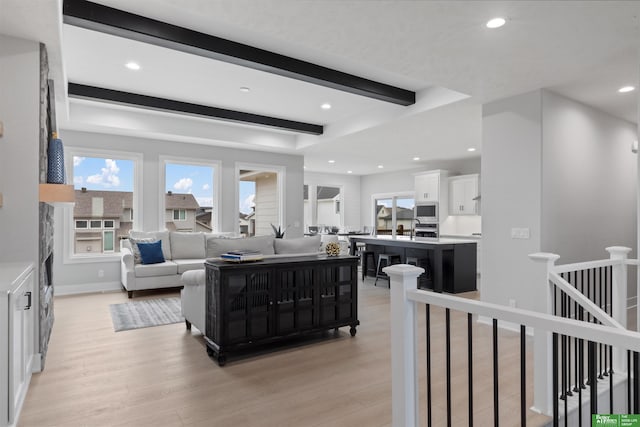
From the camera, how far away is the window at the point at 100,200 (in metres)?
6.40

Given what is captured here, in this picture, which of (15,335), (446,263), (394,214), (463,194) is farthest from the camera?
(394,214)

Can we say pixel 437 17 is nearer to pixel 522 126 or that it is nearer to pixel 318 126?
pixel 522 126

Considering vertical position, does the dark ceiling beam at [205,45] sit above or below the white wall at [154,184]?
above

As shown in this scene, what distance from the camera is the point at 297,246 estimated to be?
438cm

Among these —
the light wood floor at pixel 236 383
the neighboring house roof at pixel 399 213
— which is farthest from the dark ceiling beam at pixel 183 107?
the neighboring house roof at pixel 399 213

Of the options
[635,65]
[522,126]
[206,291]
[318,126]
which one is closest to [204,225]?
[318,126]

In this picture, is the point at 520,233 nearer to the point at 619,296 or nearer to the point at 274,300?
Result: the point at 619,296

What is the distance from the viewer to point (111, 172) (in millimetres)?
6680

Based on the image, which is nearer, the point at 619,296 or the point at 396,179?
the point at 619,296

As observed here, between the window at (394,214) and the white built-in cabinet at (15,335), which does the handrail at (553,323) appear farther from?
the window at (394,214)

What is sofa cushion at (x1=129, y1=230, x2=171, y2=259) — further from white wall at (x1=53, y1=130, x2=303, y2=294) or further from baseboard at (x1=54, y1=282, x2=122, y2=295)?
baseboard at (x1=54, y1=282, x2=122, y2=295)

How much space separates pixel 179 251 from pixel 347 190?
6615 millimetres

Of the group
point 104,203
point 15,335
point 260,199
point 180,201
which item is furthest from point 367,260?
point 15,335

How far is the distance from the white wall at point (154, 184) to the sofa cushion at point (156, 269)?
105 centimetres
